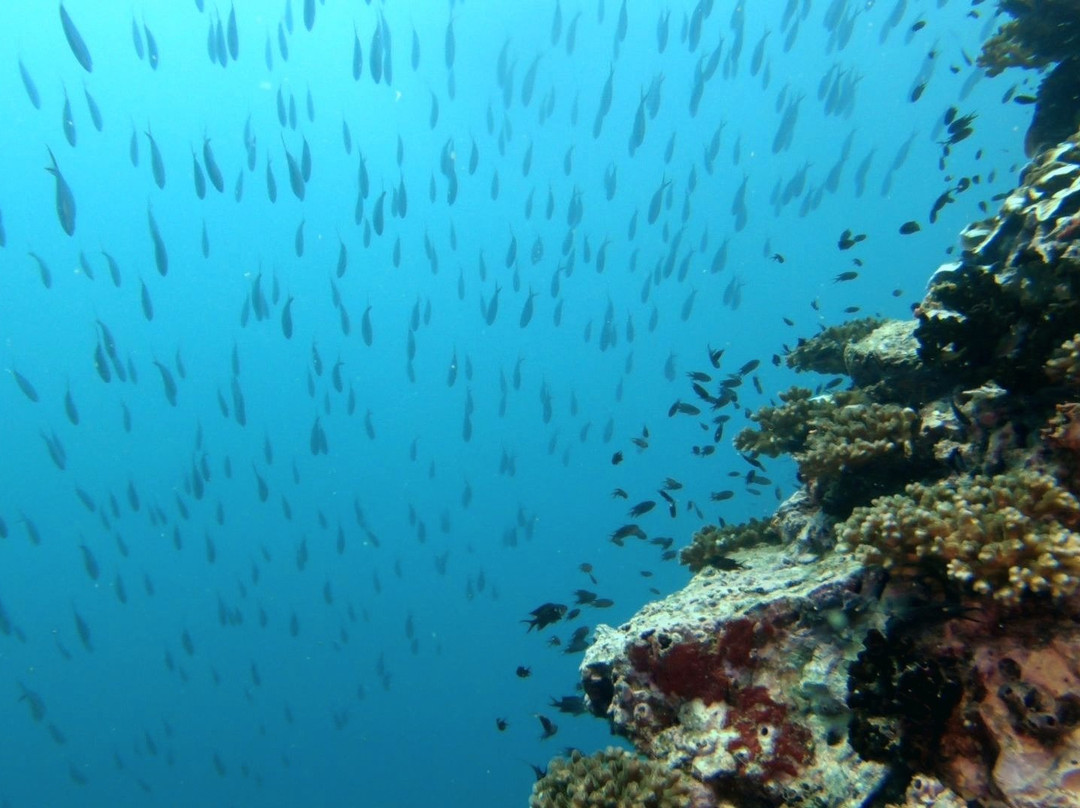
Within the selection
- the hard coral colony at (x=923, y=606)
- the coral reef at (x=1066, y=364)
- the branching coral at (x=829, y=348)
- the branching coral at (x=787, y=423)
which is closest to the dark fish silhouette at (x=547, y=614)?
the hard coral colony at (x=923, y=606)

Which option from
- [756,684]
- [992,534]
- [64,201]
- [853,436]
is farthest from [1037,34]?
[64,201]

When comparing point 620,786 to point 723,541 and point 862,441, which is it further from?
point 723,541

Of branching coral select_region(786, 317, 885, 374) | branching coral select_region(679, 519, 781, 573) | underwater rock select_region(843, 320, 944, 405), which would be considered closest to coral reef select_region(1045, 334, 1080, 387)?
underwater rock select_region(843, 320, 944, 405)

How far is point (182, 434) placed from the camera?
3056 inches

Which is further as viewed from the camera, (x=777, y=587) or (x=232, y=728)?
(x=232, y=728)

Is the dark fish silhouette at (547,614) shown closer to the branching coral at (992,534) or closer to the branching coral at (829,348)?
the branching coral at (829,348)

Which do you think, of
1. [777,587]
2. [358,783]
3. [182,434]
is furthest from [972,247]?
[182,434]

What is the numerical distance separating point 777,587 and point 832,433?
149 centimetres

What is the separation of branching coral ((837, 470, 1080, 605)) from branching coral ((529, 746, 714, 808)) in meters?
1.46

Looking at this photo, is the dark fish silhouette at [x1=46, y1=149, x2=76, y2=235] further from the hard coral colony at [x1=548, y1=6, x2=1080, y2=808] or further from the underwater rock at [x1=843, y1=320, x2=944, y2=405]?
the underwater rock at [x1=843, y1=320, x2=944, y2=405]

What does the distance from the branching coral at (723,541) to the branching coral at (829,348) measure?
215cm

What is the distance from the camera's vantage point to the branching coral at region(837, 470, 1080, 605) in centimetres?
276

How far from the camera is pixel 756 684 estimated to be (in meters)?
3.59

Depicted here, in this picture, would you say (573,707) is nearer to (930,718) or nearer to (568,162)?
(930,718)
